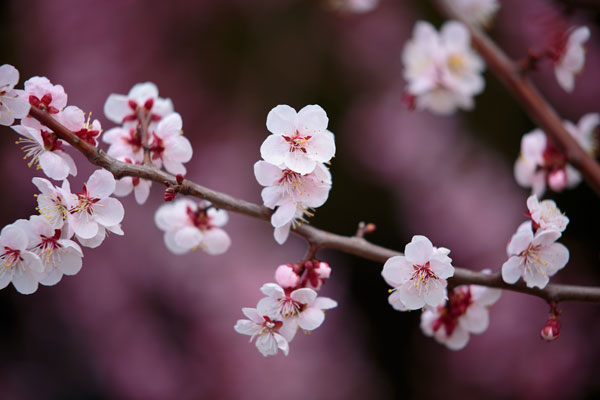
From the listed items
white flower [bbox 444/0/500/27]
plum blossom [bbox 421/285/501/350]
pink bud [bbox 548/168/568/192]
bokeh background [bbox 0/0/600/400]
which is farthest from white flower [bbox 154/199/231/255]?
bokeh background [bbox 0/0/600/400]

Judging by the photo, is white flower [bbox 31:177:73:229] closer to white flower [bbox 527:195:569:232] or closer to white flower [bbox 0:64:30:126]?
white flower [bbox 0:64:30:126]

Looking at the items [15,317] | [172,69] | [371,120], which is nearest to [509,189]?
[371,120]

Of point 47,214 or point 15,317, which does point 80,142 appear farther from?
point 15,317

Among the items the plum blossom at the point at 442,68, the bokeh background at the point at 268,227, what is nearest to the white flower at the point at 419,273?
the plum blossom at the point at 442,68

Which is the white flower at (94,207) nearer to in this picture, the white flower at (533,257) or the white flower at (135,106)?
the white flower at (135,106)

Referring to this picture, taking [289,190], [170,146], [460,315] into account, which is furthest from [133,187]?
[460,315]

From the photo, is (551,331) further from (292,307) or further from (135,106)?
(135,106)
